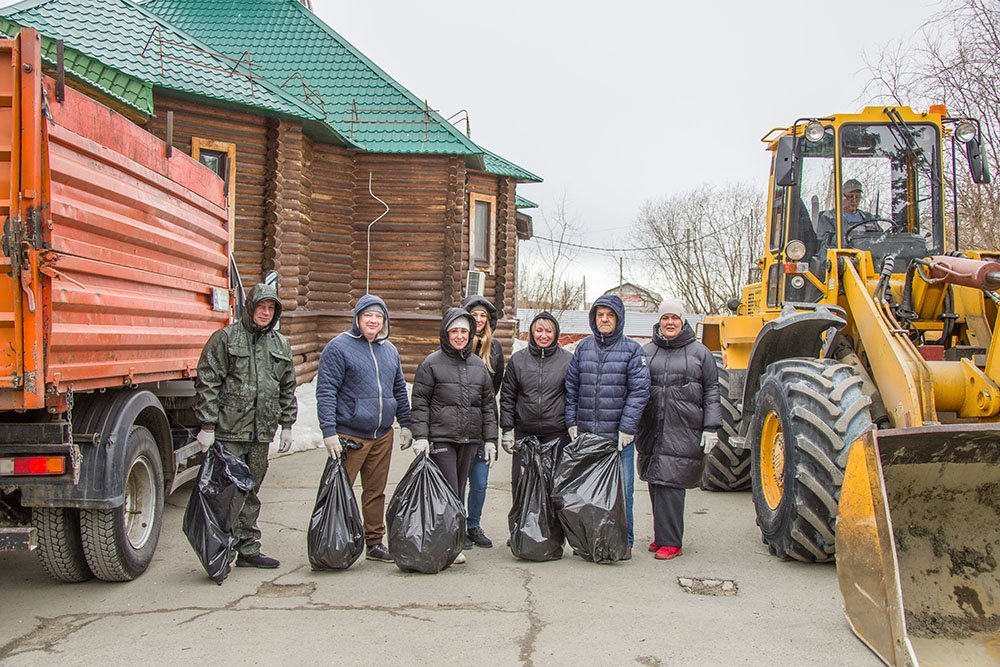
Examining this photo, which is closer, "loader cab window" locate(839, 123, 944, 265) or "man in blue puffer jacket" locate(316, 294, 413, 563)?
"man in blue puffer jacket" locate(316, 294, 413, 563)

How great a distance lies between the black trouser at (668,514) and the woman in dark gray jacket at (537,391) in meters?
0.75

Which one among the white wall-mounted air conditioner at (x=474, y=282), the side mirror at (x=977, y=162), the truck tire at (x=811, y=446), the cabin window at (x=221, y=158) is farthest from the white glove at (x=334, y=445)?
the white wall-mounted air conditioner at (x=474, y=282)

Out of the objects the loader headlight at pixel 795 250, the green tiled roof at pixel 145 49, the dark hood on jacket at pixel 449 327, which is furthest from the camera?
the green tiled roof at pixel 145 49

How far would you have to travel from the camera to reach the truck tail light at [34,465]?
15.6 ft

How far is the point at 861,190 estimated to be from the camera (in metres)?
7.20

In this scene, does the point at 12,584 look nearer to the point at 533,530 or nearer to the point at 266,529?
the point at 266,529

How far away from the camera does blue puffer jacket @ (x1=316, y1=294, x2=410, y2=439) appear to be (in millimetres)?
5984

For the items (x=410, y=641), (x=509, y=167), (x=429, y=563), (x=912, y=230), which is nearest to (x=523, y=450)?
(x=429, y=563)

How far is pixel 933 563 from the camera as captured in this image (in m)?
4.56

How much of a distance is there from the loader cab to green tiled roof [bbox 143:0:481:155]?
9.61 meters

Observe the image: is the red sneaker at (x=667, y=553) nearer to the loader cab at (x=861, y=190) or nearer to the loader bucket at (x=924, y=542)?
the loader bucket at (x=924, y=542)

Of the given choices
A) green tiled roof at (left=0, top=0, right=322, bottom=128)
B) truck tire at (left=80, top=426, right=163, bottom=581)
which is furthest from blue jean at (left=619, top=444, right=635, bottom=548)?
green tiled roof at (left=0, top=0, right=322, bottom=128)

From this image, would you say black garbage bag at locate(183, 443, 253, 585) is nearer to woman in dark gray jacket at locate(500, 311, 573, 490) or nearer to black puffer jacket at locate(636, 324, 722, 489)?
woman in dark gray jacket at locate(500, 311, 573, 490)

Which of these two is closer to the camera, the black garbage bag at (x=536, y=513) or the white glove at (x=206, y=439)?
the white glove at (x=206, y=439)
